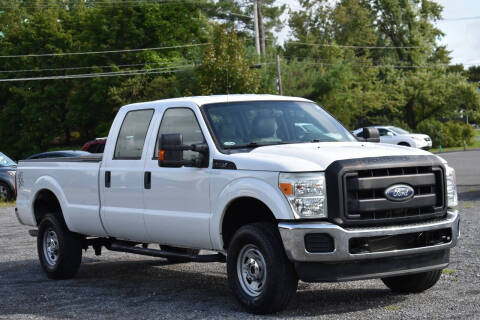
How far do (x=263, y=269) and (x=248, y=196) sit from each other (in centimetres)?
68

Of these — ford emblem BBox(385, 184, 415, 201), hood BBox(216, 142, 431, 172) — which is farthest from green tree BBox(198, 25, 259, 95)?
ford emblem BBox(385, 184, 415, 201)

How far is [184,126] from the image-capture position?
28.7ft

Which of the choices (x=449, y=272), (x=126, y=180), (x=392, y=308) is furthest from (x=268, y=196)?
(x=449, y=272)

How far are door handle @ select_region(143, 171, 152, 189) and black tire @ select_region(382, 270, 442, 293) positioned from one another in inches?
106

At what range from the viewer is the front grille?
23.5ft

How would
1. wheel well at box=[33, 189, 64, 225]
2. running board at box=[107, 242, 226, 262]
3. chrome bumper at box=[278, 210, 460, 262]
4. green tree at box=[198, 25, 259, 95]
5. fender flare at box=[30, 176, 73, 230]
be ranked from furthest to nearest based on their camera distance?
green tree at box=[198, 25, 259, 95] < wheel well at box=[33, 189, 64, 225] < fender flare at box=[30, 176, 73, 230] < running board at box=[107, 242, 226, 262] < chrome bumper at box=[278, 210, 460, 262]

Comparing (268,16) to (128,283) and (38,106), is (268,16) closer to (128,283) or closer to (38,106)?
(38,106)

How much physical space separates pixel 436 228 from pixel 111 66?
55858 mm

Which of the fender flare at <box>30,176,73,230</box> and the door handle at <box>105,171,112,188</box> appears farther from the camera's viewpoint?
the fender flare at <box>30,176,73,230</box>

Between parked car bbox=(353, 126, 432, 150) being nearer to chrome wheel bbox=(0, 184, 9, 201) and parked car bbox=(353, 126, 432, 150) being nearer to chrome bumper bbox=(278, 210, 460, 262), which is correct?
chrome wheel bbox=(0, 184, 9, 201)

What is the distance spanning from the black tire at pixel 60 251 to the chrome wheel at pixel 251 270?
350 cm

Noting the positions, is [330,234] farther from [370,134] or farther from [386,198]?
[370,134]

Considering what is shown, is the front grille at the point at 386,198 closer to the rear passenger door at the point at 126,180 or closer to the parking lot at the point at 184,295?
the parking lot at the point at 184,295

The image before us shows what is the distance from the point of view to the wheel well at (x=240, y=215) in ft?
25.8
